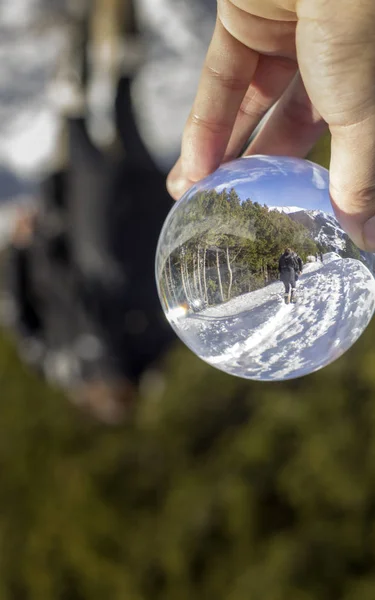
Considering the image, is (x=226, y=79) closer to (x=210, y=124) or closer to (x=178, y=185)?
(x=210, y=124)

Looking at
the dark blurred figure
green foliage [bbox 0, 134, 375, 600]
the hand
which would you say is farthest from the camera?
the dark blurred figure

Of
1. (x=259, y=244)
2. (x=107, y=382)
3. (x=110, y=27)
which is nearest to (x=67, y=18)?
(x=110, y=27)

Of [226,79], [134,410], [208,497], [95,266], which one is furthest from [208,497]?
[226,79]

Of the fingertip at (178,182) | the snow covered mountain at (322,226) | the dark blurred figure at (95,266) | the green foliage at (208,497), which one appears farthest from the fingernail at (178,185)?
the dark blurred figure at (95,266)

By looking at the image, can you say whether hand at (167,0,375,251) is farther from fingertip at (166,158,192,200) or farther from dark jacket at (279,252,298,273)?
dark jacket at (279,252,298,273)

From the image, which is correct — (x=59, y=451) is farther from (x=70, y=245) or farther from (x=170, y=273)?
(x=170, y=273)

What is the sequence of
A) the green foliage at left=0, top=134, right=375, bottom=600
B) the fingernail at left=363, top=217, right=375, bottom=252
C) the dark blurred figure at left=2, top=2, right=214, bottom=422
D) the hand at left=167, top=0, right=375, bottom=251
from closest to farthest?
the hand at left=167, top=0, right=375, bottom=251 < the fingernail at left=363, top=217, right=375, bottom=252 < the green foliage at left=0, top=134, right=375, bottom=600 < the dark blurred figure at left=2, top=2, right=214, bottom=422

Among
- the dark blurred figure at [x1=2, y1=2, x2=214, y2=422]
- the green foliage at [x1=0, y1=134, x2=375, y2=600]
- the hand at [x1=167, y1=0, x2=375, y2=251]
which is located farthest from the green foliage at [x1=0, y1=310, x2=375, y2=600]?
the hand at [x1=167, y1=0, x2=375, y2=251]

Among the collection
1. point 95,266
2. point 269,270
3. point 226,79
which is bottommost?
point 95,266
